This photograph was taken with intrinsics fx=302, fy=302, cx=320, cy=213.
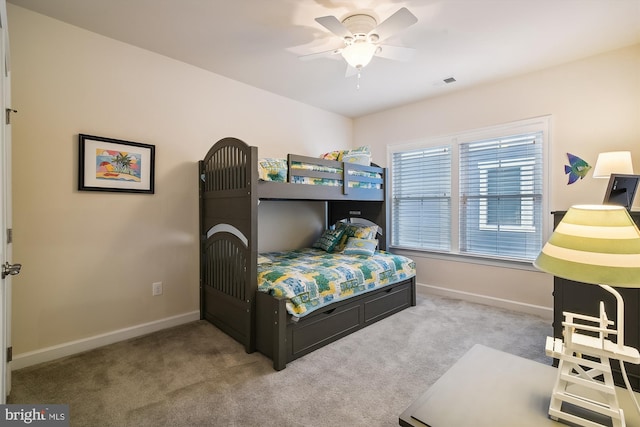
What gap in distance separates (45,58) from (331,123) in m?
3.14

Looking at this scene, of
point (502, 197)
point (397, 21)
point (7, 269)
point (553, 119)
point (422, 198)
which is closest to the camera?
point (7, 269)

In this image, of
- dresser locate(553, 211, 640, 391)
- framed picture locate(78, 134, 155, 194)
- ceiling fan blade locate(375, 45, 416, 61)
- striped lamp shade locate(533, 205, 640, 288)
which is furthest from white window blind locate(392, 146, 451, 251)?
framed picture locate(78, 134, 155, 194)

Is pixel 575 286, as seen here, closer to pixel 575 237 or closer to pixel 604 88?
pixel 575 237

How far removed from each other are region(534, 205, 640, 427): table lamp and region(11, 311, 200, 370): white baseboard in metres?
2.88

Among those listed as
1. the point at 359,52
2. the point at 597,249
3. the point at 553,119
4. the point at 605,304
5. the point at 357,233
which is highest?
the point at 359,52

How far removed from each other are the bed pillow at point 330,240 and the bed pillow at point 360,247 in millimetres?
200

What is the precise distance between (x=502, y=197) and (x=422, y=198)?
0.95m

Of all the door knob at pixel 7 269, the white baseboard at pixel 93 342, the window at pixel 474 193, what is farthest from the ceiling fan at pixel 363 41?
the white baseboard at pixel 93 342

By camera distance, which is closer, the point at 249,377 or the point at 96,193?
the point at 249,377

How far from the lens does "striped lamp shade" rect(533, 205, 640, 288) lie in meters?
0.84

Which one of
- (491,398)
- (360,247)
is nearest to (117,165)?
(360,247)

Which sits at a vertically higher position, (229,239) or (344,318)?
(229,239)

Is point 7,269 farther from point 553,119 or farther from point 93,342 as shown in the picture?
point 553,119

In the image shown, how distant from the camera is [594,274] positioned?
0.85 metres
